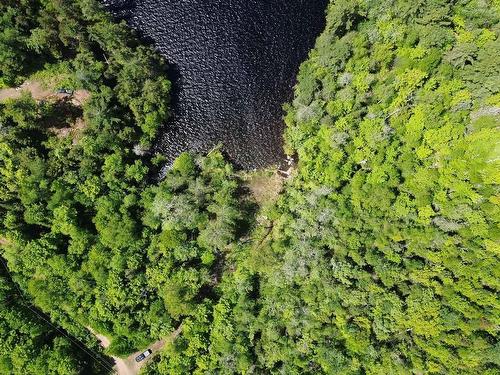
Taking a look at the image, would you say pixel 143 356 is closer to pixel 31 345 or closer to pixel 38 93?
pixel 31 345

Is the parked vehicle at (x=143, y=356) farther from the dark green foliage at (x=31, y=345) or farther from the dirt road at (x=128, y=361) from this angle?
the dark green foliage at (x=31, y=345)

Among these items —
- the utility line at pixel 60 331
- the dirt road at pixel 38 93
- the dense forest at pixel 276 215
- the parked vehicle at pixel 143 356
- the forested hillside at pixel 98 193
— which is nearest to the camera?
the dense forest at pixel 276 215

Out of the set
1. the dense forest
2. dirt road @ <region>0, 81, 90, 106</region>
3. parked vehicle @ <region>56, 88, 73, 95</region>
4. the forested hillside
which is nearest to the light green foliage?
the dense forest

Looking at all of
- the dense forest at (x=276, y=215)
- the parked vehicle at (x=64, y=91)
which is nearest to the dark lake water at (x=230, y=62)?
the dense forest at (x=276, y=215)

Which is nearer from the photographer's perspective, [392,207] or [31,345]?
[31,345]

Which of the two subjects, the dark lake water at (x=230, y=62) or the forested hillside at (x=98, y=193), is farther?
the dark lake water at (x=230, y=62)

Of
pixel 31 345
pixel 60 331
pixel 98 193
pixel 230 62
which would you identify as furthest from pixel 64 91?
pixel 31 345

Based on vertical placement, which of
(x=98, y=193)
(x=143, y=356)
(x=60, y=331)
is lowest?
(x=60, y=331)

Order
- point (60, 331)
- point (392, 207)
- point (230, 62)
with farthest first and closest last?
point (230, 62) < point (60, 331) < point (392, 207)
